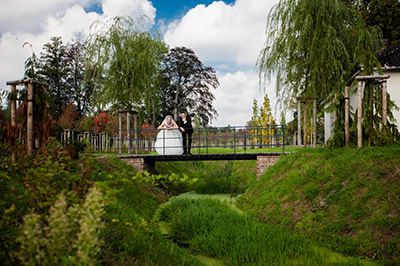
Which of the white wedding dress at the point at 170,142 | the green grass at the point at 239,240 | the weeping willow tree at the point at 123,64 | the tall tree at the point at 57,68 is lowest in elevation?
the green grass at the point at 239,240

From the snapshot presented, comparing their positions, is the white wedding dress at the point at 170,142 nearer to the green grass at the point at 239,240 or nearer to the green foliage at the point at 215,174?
the green foliage at the point at 215,174

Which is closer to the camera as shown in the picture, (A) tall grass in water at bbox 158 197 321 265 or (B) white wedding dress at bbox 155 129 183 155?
(A) tall grass in water at bbox 158 197 321 265

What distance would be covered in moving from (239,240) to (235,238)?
7.1 inches

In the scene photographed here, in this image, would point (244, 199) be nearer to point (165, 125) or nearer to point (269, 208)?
point (269, 208)

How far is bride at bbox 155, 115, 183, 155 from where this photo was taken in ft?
37.1

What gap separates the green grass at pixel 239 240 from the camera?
4598 mm

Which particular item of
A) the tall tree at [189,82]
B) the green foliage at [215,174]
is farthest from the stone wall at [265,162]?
Answer: the tall tree at [189,82]

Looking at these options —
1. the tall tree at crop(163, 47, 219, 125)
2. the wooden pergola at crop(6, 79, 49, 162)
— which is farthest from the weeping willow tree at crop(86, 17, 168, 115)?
the tall tree at crop(163, 47, 219, 125)

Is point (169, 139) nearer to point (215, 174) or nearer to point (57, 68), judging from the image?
point (215, 174)

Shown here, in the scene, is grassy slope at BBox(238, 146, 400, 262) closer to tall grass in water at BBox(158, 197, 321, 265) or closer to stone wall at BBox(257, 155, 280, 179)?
tall grass in water at BBox(158, 197, 321, 265)

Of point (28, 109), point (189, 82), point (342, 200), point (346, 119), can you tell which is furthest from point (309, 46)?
point (189, 82)

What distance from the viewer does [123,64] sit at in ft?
39.7

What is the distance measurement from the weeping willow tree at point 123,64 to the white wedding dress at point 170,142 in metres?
2.10

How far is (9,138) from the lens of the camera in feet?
20.1
